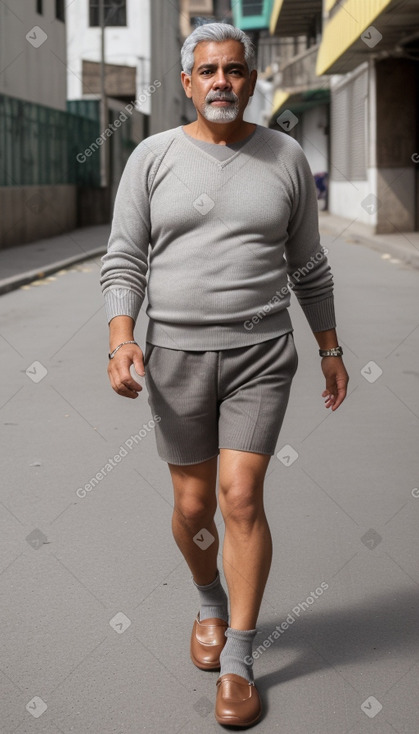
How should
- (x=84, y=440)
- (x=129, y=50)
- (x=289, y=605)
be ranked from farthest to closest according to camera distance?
(x=129, y=50)
(x=84, y=440)
(x=289, y=605)

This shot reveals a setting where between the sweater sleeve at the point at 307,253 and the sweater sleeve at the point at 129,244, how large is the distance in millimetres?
426

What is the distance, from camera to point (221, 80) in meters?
3.30

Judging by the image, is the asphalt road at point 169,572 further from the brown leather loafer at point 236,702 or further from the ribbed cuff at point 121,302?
the ribbed cuff at point 121,302

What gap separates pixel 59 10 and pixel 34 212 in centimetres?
710

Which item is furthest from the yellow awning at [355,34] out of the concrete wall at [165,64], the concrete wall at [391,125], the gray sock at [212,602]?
the concrete wall at [165,64]

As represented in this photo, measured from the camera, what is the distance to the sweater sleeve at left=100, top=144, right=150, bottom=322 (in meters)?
3.40

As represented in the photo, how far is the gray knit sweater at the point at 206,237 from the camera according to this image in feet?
11.0

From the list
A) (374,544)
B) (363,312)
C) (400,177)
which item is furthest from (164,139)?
(400,177)

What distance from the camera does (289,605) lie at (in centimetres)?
414

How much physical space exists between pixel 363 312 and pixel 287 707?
372 inches

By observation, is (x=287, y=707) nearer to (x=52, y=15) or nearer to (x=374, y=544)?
(x=374, y=544)

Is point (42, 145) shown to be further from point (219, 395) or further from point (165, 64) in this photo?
point (165, 64)

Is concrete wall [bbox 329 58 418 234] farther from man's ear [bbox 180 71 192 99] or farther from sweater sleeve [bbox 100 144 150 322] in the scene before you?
sweater sleeve [bbox 100 144 150 322]

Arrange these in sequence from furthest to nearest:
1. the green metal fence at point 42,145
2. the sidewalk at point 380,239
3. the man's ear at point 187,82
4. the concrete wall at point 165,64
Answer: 1. the concrete wall at point 165,64
2. the green metal fence at point 42,145
3. the sidewalk at point 380,239
4. the man's ear at point 187,82
